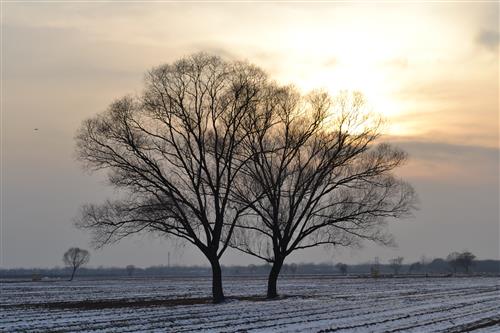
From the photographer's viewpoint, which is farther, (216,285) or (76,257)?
(76,257)

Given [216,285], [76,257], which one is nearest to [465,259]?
[76,257]

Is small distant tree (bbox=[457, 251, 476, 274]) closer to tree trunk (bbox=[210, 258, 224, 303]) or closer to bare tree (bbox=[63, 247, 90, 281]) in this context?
bare tree (bbox=[63, 247, 90, 281])

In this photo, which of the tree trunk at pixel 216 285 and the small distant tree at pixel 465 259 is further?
the small distant tree at pixel 465 259

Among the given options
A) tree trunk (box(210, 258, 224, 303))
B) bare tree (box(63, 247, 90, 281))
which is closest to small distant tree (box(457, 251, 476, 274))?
bare tree (box(63, 247, 90, 281))

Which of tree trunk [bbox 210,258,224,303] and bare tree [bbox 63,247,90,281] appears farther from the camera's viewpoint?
bare tree [bbox 63,247,90,281]

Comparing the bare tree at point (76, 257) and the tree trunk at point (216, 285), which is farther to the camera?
the bare tree at point (76, 257)

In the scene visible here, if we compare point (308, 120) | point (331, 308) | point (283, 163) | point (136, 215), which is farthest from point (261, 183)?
point (331, 308)

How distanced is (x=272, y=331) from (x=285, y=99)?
21.9 meters

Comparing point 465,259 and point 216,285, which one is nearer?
point 216,285

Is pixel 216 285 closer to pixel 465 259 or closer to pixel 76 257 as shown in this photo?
pixel 76 257

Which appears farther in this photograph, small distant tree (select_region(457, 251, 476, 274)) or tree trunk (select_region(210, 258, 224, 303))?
small distant tree (select_region(457, 251, 476, 274))

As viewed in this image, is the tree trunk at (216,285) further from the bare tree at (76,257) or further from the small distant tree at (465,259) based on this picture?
the small distant tree at (465,259)

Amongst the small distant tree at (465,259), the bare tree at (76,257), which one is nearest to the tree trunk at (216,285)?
the bare tree at (76,257)

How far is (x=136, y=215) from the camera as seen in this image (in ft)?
121
